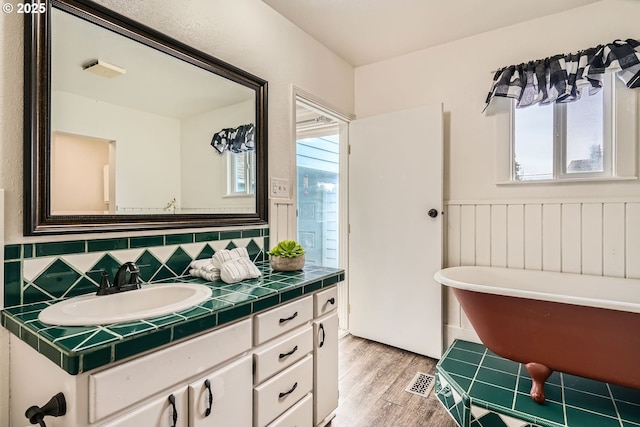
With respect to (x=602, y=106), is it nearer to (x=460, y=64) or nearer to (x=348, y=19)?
(x=460, y=64)

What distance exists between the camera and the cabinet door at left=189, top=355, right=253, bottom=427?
1019mm

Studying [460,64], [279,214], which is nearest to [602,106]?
[460,64]

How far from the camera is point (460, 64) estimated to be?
2.52 metres

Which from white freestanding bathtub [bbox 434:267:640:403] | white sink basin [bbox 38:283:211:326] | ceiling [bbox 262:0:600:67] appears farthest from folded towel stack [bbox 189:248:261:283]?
ceiling [bbox 262:0:600:67]

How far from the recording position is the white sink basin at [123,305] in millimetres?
919

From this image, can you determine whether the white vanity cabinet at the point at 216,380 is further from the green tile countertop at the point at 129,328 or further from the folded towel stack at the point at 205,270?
the folded towel stack at the point at 205,270

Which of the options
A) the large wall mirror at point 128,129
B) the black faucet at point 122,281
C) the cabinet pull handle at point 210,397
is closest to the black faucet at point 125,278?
the black faucet at point 122,281

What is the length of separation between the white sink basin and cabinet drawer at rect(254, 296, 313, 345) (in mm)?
234

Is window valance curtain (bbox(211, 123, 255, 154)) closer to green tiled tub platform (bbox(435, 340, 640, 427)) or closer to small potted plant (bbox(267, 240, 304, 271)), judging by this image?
small potted plant (bbox(267, 240, 304, 271))

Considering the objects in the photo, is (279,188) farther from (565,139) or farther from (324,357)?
(565,139)

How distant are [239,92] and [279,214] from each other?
2.53 feet

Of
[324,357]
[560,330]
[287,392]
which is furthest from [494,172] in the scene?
[287,392]

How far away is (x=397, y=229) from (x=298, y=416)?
5.25ft

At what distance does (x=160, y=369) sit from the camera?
0.93 m
